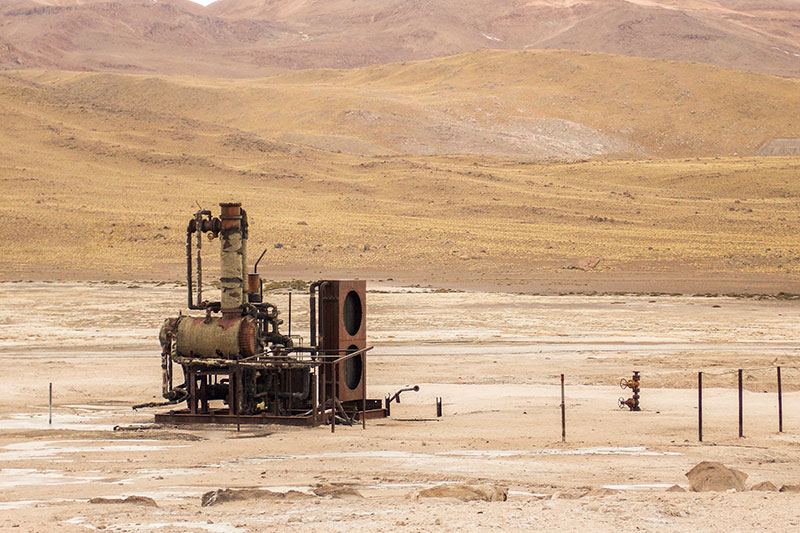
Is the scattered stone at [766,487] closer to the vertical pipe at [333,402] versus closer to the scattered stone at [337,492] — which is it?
the scattered stone at [337,492]

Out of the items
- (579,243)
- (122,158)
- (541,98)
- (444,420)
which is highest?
(541,98)

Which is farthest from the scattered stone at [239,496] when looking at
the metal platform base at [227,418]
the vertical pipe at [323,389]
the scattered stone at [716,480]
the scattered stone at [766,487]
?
the vertical pipe at [323,389]

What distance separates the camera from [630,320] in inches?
1185

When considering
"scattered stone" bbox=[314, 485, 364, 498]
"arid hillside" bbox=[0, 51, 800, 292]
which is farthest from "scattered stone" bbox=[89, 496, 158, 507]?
"arid hillside" bbox=[0, 51, 800, 292]

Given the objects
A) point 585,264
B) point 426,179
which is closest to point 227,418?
point 585,264

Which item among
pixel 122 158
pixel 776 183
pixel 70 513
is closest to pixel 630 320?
pixel 70 513

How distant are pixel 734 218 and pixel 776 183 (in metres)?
13.9

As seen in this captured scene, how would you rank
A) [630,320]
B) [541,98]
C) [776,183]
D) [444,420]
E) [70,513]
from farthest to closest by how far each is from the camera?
[541,98]
[776,183]
[630,320]
[444,420]
[70,513]

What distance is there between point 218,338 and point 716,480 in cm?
786

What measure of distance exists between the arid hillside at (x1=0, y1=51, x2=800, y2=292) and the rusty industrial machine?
23014mm

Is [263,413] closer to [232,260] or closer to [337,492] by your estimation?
[232,260]

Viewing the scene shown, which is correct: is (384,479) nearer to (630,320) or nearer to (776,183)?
(630,320)

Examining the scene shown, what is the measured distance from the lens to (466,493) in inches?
406

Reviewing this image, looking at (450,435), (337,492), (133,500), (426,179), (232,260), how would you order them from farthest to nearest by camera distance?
(426,179), (232,260), (450,435), (337,492), (133,500)
